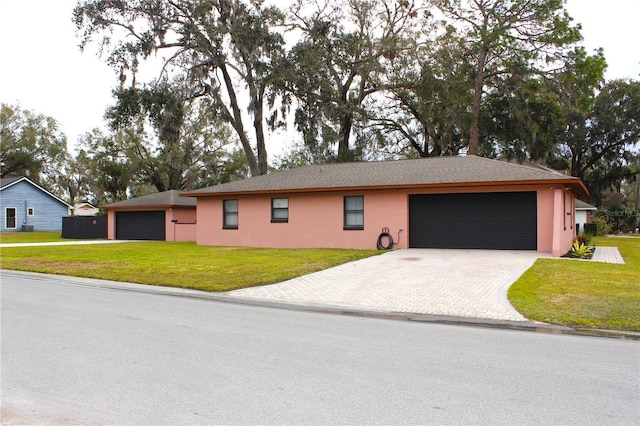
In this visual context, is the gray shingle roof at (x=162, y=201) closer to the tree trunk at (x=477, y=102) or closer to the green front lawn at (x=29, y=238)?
the green front lawn at (x=29, y=238)

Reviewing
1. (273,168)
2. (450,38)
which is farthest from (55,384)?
(273,168)

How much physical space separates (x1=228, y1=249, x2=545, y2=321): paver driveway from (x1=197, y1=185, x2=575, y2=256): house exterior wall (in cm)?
258

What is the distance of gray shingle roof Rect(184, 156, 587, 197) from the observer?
674 inches

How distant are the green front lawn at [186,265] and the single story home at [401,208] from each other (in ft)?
8.92

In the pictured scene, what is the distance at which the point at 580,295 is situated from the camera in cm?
902

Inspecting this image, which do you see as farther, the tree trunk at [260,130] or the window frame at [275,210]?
the tree trunk at [260,130]

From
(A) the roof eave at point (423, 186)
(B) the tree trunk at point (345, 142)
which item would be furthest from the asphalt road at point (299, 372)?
(B) the tree trunk at point (345, 142)

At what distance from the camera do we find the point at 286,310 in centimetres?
849

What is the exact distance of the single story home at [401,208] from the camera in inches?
675

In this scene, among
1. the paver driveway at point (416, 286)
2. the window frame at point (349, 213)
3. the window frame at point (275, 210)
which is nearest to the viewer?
the paver driveway at point (416, 286)

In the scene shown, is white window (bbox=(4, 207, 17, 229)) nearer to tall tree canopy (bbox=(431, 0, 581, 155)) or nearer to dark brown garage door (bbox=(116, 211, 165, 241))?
dark brown garage door (bbox=(116, 211, 165, 241))

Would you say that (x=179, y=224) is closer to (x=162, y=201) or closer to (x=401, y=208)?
(x=162, y=201)

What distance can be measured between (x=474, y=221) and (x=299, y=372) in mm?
14591

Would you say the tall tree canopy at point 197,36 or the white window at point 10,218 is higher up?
the tall tree canopy at point 197,36
